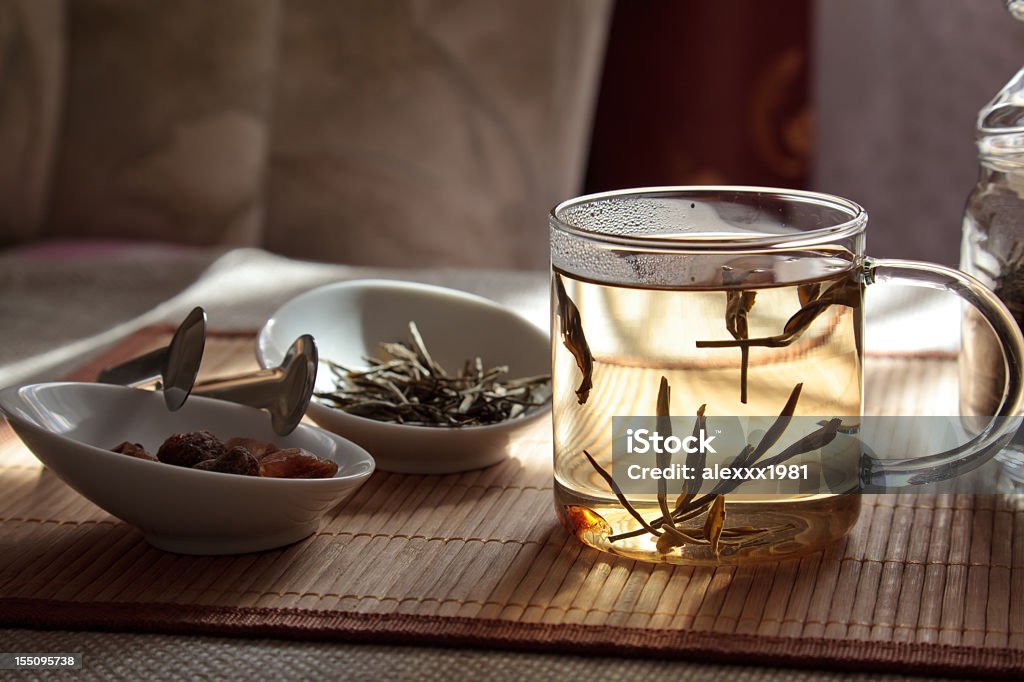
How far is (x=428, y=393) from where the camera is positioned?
78 cm

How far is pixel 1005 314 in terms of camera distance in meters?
0.60

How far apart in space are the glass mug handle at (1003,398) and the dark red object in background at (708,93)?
1586 mm

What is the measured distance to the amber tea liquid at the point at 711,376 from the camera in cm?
56

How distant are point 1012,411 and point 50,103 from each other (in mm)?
1355

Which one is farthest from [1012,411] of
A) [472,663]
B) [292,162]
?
[292,162]

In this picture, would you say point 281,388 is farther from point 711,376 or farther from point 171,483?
point 711,376

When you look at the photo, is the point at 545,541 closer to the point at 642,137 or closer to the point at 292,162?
the point at 292,162

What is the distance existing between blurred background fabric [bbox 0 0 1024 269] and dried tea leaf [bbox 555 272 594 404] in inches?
43.6

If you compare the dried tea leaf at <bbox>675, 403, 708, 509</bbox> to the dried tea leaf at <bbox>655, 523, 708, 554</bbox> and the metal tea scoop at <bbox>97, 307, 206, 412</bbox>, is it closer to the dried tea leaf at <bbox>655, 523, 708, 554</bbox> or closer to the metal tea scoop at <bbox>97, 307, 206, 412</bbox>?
the dried tea leaf at <bbox>655, 523, 708, 554</bbox>

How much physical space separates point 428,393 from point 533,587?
0.22m

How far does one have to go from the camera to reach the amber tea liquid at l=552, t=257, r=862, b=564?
1.85ft

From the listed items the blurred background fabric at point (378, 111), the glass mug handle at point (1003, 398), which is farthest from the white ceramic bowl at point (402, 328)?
the blurred background fabric at point (378, 111)

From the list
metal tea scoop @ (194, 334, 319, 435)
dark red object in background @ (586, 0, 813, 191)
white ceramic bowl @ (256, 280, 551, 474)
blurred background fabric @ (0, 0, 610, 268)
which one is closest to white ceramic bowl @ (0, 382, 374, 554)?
metal tea scoop @ (194, 334, 319, 435)

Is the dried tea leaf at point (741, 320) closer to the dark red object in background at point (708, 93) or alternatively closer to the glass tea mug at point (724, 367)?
the glass tea mug at point (724, 367)
